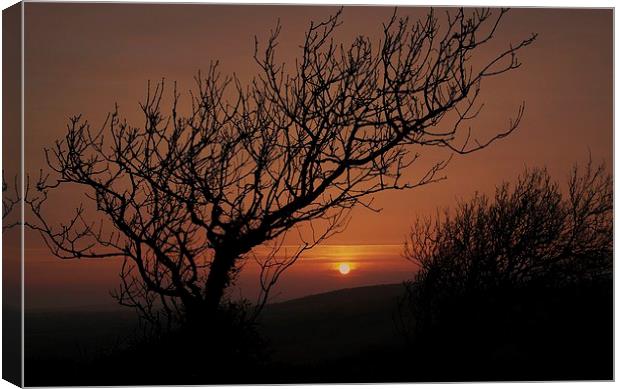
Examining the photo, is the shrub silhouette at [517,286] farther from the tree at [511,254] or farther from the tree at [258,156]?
the tree at [258,156]

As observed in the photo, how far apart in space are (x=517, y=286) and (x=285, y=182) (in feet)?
6.03

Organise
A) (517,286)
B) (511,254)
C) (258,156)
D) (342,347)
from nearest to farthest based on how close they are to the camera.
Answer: (258,156) → (342,347) → (517,286) → (511,254)

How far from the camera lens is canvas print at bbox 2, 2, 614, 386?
6582 mm

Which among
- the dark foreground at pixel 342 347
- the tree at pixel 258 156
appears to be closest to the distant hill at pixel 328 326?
the dark foreground at pixel 342 347

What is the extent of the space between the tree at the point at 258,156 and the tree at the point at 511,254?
458 millimetres

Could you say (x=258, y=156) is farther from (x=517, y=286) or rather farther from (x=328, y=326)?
(x=517, y=286)

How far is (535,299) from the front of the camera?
7145 mm

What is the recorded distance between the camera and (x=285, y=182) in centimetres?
674

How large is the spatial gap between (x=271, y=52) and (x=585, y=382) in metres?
3.05

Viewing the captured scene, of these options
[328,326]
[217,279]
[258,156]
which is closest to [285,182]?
[258,156]

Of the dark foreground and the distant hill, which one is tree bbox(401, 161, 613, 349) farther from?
the distant hill

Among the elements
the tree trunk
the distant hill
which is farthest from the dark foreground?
the tree trunk

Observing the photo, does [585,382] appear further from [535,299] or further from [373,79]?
[373,79]

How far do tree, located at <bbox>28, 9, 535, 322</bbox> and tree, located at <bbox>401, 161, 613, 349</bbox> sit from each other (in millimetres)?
458
